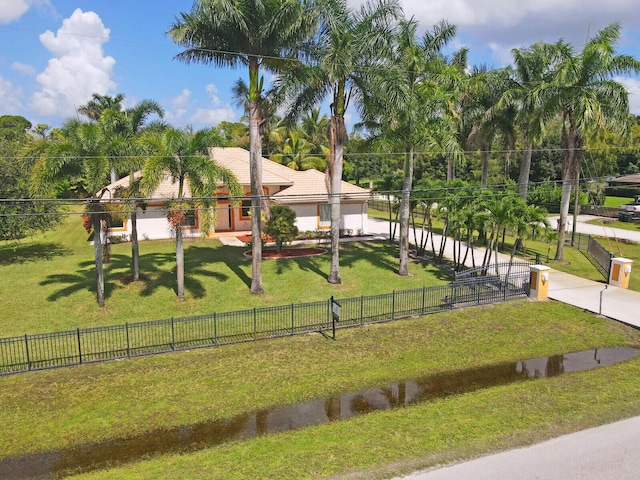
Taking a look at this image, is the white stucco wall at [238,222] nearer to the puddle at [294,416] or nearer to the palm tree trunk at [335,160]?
the palm tree trunk at [335,160]

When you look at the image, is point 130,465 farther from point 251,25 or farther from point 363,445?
point 251,25

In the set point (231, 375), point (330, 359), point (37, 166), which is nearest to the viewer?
point (231, 375)

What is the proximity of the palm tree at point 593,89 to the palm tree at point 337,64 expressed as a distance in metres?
10.1

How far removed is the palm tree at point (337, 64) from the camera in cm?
2014

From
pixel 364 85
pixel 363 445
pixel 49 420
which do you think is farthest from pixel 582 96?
pixel 49 420

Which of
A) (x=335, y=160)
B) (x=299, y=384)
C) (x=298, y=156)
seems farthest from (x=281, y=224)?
(x=298, y=156)

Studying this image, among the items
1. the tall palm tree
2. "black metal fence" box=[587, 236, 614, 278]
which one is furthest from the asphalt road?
the tall palm tree

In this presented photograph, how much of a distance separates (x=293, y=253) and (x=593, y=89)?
18596 mm

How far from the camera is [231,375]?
1384cm

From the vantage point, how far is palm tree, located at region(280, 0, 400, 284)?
20141 mm

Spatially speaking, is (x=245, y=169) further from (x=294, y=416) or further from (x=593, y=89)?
(x=294, y=416)

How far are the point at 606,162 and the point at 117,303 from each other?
52.8m

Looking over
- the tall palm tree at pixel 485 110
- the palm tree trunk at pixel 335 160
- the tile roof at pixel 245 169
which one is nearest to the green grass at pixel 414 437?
the palm tree trunk at pixel 335 160

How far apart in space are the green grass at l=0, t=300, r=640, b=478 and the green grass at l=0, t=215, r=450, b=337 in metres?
4.20
